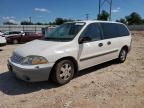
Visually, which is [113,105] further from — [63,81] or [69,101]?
[63,81]

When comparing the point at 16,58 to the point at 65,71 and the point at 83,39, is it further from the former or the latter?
the point at 83,39

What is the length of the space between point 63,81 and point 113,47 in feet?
8.10

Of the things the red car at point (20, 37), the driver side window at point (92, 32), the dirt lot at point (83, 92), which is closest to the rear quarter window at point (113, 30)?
the driver side window at point (92, 32)

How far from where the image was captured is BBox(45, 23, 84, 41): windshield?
544cm

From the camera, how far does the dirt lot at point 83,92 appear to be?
4039 mm

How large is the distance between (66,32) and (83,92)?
77.6 inches

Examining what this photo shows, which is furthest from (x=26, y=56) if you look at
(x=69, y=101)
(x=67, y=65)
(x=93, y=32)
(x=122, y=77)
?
(x=122, y=77)

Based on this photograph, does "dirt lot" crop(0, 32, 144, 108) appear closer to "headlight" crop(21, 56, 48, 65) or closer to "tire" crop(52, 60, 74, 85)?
"tire" crop(52, 60, 74, 85)

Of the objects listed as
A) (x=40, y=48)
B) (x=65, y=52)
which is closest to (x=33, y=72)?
(x=40, y=48)

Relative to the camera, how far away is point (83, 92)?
4.61m

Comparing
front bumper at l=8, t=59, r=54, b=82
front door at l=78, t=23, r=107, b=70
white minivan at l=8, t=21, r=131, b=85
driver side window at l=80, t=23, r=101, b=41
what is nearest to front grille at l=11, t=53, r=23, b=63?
white minivan at l=8, t=21, r=131, b=85

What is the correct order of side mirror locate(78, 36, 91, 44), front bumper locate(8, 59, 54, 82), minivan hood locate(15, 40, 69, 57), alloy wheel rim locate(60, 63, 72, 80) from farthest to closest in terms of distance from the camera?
side mirror locate(78, 36, 91, 44)
alloy wheel rim locate(60, 63, 72, 80)
minivan hood locate(15, 40, 69, 57)
front bumper locate(8, 59, 54, 82)

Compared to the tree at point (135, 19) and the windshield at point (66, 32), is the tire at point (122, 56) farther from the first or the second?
the tree at point (135, 19)

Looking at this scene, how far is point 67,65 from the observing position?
5094 mm
